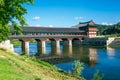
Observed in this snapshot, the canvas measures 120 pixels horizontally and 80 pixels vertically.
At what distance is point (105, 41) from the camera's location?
8069cm

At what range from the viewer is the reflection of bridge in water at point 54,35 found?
235 ft

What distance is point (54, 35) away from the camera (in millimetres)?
80938

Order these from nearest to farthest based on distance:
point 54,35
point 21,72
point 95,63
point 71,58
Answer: point 21,72 → point 95,63 → point 71,58 → point 54,35

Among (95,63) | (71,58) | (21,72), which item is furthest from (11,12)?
(71,58)

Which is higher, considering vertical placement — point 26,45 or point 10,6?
point 10,6

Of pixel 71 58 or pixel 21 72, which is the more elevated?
pixel 21 72

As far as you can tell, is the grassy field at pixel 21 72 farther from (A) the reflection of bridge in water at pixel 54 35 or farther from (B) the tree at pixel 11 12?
(A) the reflection of bridge in water at pixel 54 35

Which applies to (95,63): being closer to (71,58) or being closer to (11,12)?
(71,58)

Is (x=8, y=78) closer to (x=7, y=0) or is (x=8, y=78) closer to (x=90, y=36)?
(x=7, y=0)

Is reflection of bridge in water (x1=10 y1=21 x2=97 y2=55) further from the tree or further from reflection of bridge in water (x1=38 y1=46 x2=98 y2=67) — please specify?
the tree

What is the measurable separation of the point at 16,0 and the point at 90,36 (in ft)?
241

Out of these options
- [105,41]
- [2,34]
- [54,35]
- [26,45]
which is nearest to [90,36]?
[105,41]

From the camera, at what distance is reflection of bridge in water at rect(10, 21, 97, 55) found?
71.6m

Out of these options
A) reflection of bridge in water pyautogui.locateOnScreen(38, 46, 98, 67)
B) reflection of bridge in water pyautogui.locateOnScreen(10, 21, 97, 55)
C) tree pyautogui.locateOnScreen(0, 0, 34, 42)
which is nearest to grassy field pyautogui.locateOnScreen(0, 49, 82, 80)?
tree pyautogui.locateOnScreen(0, 0, 34, 42)
